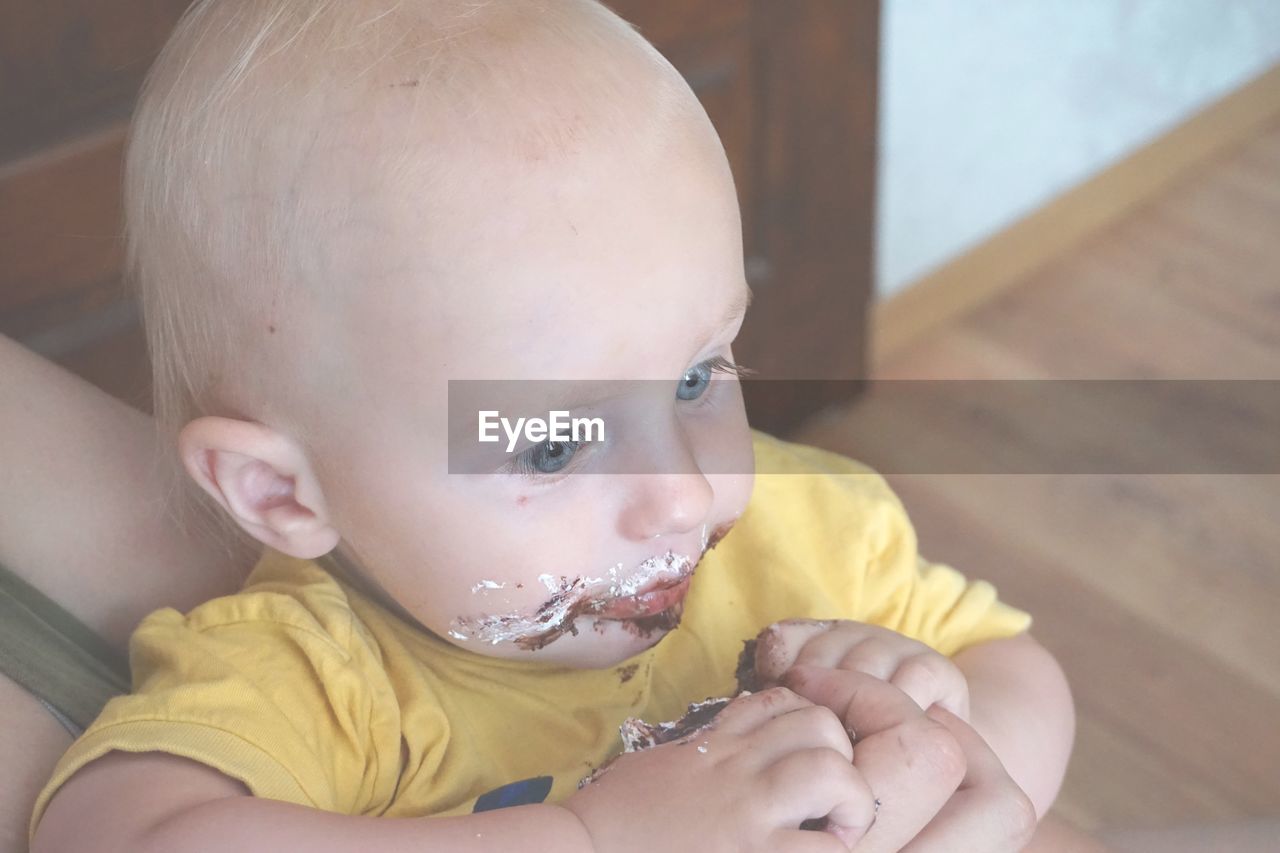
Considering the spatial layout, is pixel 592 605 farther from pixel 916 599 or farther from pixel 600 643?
pixel 916 599

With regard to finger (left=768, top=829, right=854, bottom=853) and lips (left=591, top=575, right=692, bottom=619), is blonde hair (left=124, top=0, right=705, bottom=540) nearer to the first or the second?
lips (left=591, top=575, right=692, bottom=619)

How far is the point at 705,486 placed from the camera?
0.75 metres

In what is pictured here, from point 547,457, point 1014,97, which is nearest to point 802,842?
Answer: point 547,457

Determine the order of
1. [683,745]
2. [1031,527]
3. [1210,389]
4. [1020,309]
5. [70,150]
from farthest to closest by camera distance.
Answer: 1. [1020,309]
2. [1210,389]
3. [1031,527]
4. [70,150]
5. [683,745]

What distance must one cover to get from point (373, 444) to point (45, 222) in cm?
57

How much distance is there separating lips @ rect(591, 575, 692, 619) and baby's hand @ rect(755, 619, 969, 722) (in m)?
0.06

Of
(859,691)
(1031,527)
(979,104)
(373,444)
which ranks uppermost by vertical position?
(373,444)

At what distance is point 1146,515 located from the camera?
1891 mm

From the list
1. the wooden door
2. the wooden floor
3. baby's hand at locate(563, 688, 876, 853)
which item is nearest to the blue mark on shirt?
baby's hand at locate(563, 688, 876, 853)

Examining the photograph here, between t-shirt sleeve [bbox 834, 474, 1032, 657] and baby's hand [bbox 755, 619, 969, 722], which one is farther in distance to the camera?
t-shirt sleeve [bbox 834, 474, 1032, 657]

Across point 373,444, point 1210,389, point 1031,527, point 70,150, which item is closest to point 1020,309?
point 1210,389

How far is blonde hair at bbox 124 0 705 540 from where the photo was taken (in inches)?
27.7

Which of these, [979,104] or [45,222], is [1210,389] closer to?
[979,104]

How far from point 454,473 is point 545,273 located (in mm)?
126
